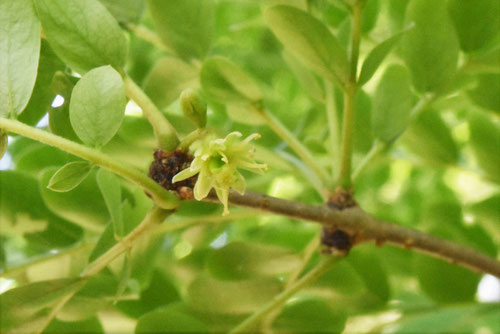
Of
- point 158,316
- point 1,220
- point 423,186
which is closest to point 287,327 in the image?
point 158,316

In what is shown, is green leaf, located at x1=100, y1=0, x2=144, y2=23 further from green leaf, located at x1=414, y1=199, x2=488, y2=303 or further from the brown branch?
green leaf, located at x1=414, y1=199, x2=488, y2=303

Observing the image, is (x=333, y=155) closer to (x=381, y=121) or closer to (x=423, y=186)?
(x=381, y=121)

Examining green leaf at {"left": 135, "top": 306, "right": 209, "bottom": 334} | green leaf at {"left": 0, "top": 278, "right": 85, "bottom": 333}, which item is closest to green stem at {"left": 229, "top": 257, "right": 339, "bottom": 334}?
green leaf at {"left": 135, "top": 306, "right": 209, "bottom": 334}

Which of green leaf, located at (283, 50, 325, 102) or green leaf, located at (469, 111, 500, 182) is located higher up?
green leaf, located at (283, 50, 325, 102)

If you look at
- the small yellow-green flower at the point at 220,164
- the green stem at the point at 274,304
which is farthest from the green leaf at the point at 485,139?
the small yellow-green flower at the point at 220,164

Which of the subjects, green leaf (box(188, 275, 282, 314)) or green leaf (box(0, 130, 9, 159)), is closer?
green leaf (box(0, 130, 9, 159))

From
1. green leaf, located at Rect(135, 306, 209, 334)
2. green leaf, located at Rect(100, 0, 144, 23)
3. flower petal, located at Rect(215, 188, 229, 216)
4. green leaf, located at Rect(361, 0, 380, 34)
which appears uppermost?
green leaf, located at Rect(100, 0, 144, 23)

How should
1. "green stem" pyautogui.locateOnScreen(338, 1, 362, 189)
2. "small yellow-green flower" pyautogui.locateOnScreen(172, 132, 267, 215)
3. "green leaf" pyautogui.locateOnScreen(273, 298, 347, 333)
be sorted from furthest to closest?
"green leaf" pyautogui.locateOnScreen(273, 298, 347, 333) < "green stem" pyautogui.locateOnScreen(338, 1, 362, 189) < "small yellow-green flower" pyautogui.locateOnScreen(172, 132, 267, 215)

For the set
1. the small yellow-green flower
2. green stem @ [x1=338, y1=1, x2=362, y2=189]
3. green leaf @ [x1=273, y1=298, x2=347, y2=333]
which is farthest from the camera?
green leaf @ [x1=273, y1=298, x2=347, y2=333]
